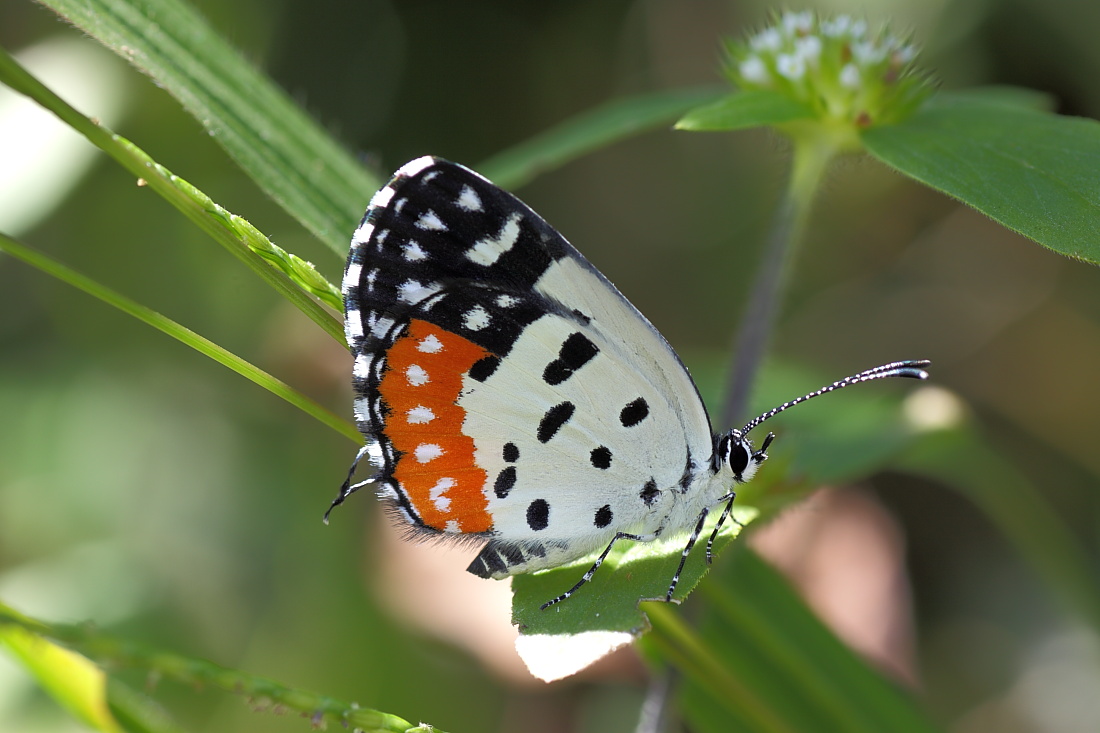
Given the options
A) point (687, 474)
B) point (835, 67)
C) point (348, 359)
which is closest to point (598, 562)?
point (687, 474)

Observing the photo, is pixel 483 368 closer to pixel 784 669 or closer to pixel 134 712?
pixel 134 712

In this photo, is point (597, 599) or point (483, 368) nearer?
point (597, 599)

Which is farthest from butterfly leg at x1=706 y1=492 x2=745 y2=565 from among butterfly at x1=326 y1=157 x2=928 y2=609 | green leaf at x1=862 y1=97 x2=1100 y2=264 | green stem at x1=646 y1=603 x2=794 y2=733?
green leaf at x1=862 y1=97 x2=1100 y2=264

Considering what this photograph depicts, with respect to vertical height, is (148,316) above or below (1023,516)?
below

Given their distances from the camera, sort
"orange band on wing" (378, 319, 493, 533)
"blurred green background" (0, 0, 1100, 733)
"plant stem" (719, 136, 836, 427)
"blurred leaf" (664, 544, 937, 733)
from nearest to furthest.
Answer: "orange band on wing" (378, 319, 493, 533) < "plant stem" (719, 136, 836, 427) < "blurred leaf" (664, 544, 937, 733) < "blurred green background" (0, 0, 1100, 733)

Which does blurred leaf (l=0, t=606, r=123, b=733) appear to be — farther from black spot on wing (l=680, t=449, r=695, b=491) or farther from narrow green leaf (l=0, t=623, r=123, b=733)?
black spot on wing (l=680, t=449, r=695, b=491)

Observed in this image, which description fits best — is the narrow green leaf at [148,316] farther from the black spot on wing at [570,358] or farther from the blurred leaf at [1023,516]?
the blurred leaf at [1023,516]

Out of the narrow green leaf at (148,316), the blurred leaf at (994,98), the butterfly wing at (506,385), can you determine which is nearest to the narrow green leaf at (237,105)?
the butterfly wing at (506,385)

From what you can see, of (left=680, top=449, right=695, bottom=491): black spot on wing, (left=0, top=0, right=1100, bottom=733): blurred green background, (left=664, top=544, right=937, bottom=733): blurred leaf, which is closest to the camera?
(left=680, top=449, right=695, bottom=491): black spot on wing
